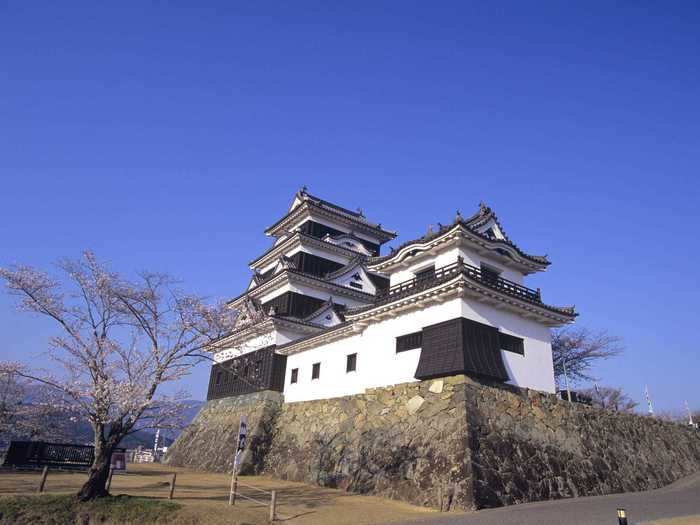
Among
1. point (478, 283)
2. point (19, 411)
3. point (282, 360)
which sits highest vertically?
point (478, 283)

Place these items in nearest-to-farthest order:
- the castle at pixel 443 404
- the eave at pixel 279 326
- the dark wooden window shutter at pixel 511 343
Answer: the castle at pixel 443 404 < the dark wooden window shutter at pixel 511 343 < the eave at pixel 279 326

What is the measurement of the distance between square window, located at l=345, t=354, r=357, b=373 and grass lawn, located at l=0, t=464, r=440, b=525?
4.79 metres

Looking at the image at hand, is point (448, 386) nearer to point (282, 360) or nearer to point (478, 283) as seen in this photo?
point (478, 283)

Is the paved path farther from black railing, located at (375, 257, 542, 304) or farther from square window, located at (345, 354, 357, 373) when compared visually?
square window, located at (345, 354, 357, 373)

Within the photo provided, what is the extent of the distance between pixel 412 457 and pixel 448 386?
248cm

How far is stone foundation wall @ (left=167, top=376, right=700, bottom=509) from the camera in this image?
12875 mm

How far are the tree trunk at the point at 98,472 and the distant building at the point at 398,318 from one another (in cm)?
444

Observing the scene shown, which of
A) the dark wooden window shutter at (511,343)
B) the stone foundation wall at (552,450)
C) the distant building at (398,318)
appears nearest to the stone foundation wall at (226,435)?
the distant building at (398,318)

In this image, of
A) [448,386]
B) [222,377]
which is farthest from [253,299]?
[448,386]

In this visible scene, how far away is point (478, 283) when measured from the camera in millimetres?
15109

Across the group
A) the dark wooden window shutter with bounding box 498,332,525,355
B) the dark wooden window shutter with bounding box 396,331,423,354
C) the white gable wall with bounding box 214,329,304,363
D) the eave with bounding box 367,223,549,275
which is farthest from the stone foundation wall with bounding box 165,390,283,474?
the dark wooden window shutter with bounding box 498,332,525,355

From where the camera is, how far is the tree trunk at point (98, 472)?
1123cm

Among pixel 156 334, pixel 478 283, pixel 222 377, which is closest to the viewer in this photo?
pixel 156 334

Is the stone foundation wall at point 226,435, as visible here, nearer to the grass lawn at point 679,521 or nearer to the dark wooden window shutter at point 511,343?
the dark wooden window shutter at point 511,343
